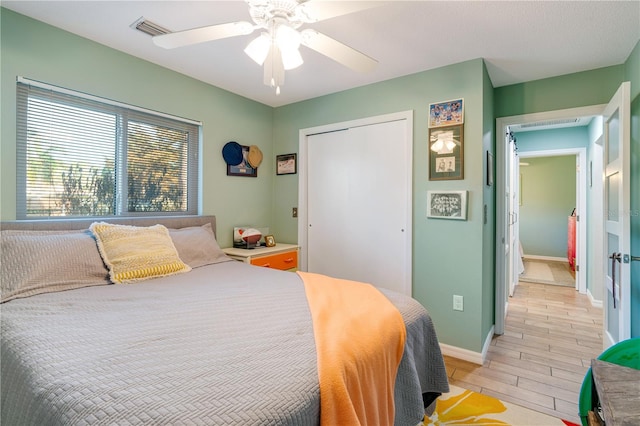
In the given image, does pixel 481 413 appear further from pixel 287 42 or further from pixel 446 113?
pixel 287 42

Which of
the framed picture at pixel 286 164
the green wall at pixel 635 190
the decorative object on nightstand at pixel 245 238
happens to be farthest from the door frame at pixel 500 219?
the decorative object on nightstand at pixel 245 238

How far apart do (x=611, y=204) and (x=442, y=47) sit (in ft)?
5.80

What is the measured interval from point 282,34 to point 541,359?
122 inches

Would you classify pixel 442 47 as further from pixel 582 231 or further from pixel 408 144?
pixel 582 231

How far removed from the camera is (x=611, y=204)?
7.67 ft

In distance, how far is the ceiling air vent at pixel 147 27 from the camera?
6.53 ft

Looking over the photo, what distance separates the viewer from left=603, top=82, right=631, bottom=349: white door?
194 cm

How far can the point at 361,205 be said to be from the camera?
311cm

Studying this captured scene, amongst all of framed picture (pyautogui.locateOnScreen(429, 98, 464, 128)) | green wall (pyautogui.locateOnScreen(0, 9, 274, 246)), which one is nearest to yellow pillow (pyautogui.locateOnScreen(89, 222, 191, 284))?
green wall (pyautogui.locateOnScreen(0, 9, 274, 246))

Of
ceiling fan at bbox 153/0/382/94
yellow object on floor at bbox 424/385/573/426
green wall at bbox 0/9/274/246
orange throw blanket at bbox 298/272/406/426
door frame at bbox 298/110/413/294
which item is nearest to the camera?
orange throw blanket at bbox 298/272/406/426

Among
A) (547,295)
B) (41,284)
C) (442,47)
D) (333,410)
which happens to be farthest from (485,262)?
(41,284)

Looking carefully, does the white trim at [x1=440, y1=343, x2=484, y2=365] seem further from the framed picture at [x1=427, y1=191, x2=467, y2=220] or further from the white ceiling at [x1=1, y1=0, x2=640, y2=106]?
the white ceiling at [x1=1, y1=0, x2=640, y2=106]

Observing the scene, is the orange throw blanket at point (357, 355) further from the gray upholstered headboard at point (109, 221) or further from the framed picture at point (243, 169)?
the framed picture at point (243, 169)

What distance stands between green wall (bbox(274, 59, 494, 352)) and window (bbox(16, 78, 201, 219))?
72.0 inches
